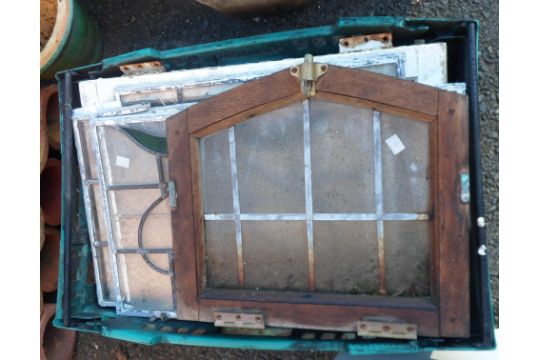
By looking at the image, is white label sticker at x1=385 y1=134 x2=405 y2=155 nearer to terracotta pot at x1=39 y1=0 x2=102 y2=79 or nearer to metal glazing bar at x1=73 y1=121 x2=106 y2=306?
metal glazing bar at x1=73 y1=121 x2=106 y2=306

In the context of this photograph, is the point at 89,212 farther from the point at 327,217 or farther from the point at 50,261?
the point at 327,217

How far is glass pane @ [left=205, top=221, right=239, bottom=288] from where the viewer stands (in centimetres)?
179

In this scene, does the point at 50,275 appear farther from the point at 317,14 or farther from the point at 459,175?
the point at 459,175

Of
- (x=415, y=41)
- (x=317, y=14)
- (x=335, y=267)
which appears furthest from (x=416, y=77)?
(x=317, y=14)

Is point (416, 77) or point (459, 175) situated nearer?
point (459, 175)

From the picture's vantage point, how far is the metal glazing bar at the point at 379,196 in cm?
162

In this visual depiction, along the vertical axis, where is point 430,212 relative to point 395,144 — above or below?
below

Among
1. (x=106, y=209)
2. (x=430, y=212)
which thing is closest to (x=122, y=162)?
(x=106, y=209)

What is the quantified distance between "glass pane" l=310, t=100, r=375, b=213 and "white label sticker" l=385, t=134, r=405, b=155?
0.07 meters

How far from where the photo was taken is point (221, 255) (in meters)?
1.80

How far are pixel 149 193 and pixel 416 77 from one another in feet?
4.14

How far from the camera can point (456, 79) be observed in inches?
76.4

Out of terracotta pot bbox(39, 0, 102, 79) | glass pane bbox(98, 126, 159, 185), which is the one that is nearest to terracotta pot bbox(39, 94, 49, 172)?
terracotta pot bbox(39, 0, 102, 79)

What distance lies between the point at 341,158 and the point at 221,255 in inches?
24.5
